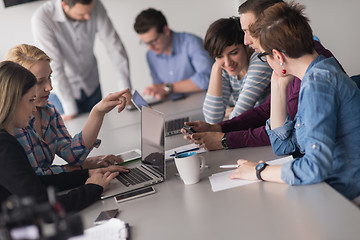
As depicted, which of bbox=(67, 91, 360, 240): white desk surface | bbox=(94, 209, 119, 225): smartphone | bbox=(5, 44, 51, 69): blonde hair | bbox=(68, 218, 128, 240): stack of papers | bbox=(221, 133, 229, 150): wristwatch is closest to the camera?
bbox=(67, 91, 360, 240): white desk surface

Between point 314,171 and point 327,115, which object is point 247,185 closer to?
point 314,171

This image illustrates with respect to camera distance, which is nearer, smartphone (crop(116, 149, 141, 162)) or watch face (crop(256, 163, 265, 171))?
watch face (crop(256, 163, 265, 171))

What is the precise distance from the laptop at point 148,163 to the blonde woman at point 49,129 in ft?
0.69

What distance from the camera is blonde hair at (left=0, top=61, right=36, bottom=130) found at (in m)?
1.43

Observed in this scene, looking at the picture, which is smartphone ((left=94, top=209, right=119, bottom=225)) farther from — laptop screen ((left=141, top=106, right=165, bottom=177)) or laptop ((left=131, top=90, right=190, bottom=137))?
laptop ((left=131, top=90, right=190, bottom=137))

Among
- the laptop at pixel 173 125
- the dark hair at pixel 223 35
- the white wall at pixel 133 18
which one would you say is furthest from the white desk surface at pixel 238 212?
the white wall at pixel 133 18

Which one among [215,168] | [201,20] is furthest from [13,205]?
[201,20]

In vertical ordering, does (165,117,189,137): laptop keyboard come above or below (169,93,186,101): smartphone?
above

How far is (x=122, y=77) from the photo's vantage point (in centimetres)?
379

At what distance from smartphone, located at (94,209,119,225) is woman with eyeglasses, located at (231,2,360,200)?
387 millimetres

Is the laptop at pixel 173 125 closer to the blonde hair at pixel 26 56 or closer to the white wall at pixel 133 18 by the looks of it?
the blonde hair at pixel 26 56

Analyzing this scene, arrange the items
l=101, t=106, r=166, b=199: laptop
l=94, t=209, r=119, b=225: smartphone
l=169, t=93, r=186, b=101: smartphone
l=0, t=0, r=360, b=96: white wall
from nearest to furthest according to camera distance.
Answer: l=94, t=209, r=119, b=225: smartphone < l=101, t=106, r=166, b=199: laptop < l=169, t=93, r=186, b=101: smartphone < l=0, t=0, r=360, b=96: white wall

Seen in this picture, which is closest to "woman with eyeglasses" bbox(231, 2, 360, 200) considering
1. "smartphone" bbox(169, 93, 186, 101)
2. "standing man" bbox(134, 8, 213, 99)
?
"smartphone" bbox(169, 93, 186, 101)

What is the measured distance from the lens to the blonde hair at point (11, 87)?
1426 mm
